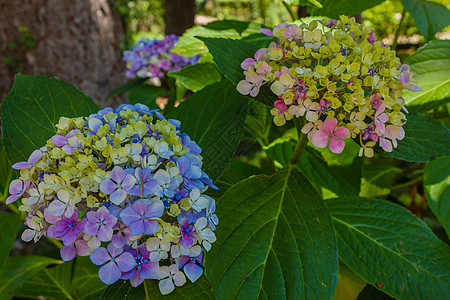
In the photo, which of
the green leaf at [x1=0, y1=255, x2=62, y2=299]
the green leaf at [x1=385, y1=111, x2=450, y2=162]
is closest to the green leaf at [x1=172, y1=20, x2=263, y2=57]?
the green leaf at [x1=385, y1=111, x2=450, y2=162]

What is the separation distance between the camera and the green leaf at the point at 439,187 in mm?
871

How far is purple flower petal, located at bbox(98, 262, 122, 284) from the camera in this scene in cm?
48

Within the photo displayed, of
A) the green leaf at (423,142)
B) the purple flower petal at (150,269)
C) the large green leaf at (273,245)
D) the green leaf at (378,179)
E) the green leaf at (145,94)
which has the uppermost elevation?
the green leaf at (423,142)

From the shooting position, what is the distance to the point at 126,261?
480 millimetres

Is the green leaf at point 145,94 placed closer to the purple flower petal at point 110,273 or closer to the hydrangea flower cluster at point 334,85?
the hydrangea flower cluster at point 334,85

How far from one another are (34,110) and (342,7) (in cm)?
82

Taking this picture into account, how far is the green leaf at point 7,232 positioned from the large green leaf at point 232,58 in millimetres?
640

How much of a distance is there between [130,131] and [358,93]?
36 cm

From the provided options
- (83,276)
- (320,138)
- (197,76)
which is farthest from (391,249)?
(83,276)

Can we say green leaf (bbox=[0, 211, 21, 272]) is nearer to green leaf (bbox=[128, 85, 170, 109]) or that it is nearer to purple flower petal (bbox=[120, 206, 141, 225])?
purple flower petal (bbox=[120, 206, 141, 225])

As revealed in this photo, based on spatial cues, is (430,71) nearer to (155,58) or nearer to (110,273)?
(110,273)

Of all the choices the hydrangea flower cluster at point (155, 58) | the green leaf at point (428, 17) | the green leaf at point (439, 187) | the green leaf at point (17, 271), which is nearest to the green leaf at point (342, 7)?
the green leaf at point (428, 17)

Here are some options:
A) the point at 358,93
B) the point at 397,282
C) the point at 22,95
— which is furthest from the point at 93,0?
the point at 397,282

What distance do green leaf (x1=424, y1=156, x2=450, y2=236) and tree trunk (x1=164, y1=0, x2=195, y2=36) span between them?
2973 mm
